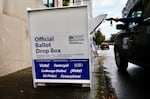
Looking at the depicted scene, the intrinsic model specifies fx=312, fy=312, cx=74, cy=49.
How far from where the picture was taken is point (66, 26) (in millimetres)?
7059

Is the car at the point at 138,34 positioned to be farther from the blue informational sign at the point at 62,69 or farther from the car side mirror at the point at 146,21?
the blue informational sign at the point at 62,69

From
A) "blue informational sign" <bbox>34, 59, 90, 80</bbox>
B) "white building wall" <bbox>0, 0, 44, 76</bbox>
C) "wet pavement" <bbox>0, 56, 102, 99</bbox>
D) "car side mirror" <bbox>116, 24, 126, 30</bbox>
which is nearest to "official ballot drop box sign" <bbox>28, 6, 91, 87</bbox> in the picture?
"blue informational sign" <bbox>34, 59, 90, 80</bbox>

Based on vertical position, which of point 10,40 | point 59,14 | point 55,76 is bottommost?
point 55,76

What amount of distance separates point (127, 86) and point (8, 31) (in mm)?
4065

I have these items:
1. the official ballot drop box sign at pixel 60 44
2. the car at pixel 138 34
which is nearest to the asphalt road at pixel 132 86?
the car at pixel 138 34

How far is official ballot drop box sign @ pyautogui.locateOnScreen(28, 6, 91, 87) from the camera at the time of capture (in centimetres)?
701

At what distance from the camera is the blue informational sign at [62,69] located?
280 inches

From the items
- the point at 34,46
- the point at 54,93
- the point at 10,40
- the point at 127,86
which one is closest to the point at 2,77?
the point at 10,40

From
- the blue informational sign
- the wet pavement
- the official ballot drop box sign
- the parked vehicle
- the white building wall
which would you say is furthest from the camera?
the white building wall

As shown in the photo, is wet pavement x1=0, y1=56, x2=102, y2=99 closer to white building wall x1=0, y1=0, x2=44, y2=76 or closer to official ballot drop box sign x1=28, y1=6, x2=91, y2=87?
official ballot drop box sign x1=28, y1=6, x2=91, y2=87

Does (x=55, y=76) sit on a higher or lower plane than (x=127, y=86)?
higher

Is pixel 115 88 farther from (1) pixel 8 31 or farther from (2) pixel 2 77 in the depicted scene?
(1) pixel 8 31

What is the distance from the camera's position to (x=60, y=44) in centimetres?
716

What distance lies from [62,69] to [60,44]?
58cm
